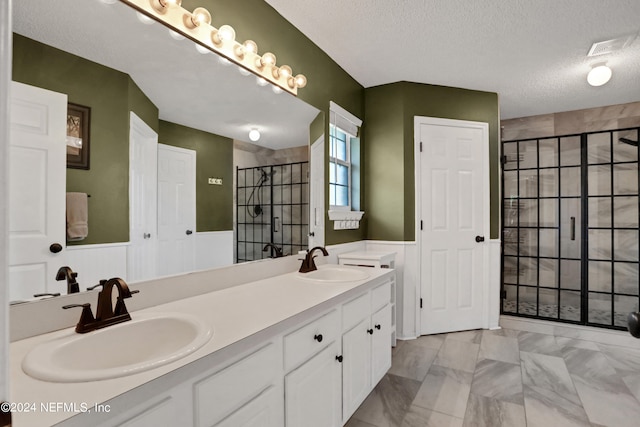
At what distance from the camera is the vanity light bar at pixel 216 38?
1.31 meters

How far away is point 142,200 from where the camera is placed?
131 cm

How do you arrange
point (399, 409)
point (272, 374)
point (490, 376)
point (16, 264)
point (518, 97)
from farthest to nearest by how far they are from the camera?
point (518, 97), point (490, 376), point (399, 409), point (272, 374), point (16, 264)

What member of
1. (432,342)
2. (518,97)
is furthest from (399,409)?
(518,97)

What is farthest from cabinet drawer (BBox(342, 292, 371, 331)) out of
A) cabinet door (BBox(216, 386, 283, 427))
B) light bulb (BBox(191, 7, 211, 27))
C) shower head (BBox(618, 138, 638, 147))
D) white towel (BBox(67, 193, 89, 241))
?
shower head (BBox(618, 138, 638, 147))

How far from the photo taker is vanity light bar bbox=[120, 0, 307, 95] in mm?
1309

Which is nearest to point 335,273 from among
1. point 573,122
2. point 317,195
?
point 317,195

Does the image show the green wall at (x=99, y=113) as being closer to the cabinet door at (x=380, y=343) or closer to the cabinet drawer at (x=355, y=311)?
the cabinet drawer at (x=355, y=311)

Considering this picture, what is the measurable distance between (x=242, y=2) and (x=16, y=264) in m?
1.64

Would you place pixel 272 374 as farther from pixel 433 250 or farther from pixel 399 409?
pixel 433 250

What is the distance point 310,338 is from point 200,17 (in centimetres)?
148

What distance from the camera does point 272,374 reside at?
1.13 m

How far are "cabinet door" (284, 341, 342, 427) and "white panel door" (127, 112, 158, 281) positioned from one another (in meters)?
0.73

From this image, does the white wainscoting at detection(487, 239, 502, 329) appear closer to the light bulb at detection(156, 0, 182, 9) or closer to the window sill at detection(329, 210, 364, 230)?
the window sill at detection(329, 210, 364, 230)

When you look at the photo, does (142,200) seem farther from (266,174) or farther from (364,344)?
(364,344)
